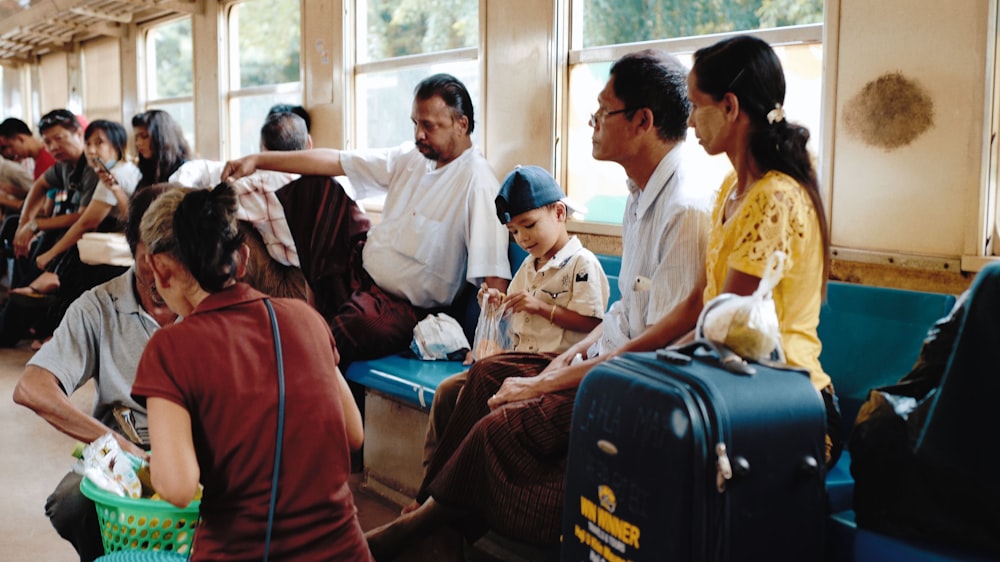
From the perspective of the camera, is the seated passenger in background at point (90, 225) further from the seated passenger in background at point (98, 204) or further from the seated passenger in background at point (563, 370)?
the seated passenger in background at point (563, 370)

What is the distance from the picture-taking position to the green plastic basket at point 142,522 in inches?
70.1

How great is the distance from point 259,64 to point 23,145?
2.50 metres

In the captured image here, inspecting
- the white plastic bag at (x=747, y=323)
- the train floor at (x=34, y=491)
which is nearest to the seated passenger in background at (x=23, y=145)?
the train floor at (x=34, y=491)

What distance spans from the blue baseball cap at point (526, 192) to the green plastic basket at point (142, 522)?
152 cm

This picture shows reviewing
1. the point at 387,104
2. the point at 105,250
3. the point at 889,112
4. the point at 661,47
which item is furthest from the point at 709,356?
the point at 105,250

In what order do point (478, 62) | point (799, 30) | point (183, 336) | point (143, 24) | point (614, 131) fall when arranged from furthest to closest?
point (143, 24) → point (478, 62) → point (799, 30) → point (614, 131) → point (183, 336)

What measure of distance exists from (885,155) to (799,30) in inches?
23.0

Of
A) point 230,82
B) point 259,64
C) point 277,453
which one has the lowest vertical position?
point 277,453

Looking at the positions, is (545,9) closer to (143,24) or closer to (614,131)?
(614,131)

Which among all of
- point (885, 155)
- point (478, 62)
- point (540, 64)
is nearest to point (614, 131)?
point (885, 155)

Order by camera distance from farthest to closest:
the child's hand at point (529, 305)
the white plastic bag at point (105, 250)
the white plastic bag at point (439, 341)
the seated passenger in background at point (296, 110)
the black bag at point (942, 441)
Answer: the seated passenger in background at point (296, 110) → the white plastic bag at point (105, 250) → the white plastic bag at point (439, 341) → the child's hand at point (529, 305) → the black bag at point (942, 441)

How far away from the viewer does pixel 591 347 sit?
2.75m

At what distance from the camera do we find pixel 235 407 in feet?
5.42

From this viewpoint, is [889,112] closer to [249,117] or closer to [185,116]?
[249,117]
